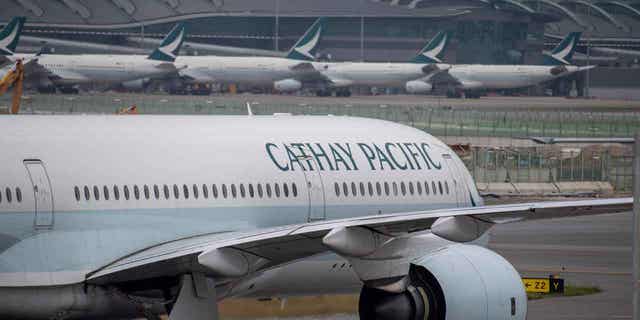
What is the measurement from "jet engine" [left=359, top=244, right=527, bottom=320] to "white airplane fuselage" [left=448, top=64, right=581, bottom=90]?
398ft

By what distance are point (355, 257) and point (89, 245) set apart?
342 centimetres

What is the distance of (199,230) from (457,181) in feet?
20.0

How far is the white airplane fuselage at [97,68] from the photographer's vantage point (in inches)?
4742

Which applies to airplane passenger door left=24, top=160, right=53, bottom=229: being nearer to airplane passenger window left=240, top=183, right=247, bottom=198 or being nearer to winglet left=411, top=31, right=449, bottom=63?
airplane passenger window left=240, top=183, right=247, bottom=198

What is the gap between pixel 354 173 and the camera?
20.5 m

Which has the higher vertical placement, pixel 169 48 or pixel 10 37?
pixel 10 37

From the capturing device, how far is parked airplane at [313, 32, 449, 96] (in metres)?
135

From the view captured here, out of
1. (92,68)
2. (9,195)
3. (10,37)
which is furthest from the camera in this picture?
(92,68)

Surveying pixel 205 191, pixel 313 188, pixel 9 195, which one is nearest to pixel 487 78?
pixel 313 188

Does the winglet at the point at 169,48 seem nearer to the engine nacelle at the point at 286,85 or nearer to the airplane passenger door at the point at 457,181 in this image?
the engine nacelle at the point at 286,85

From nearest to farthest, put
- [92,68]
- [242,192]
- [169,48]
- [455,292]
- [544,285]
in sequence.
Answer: [455,292] → [242,192] → [544,285] → [92,68] → [169,48]

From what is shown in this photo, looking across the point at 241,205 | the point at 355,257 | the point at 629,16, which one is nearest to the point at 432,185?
the point at 241,205

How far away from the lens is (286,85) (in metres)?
136

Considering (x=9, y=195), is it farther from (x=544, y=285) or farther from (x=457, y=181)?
(x=544, y=285)
